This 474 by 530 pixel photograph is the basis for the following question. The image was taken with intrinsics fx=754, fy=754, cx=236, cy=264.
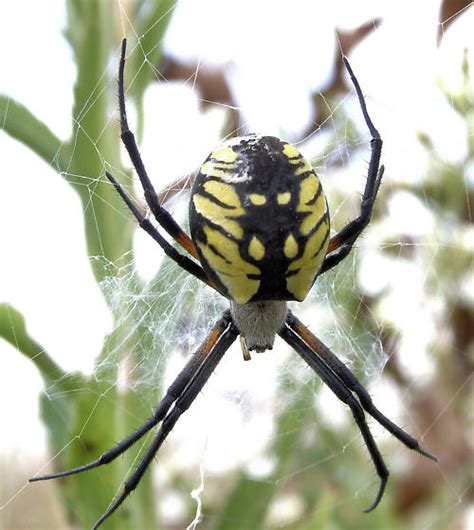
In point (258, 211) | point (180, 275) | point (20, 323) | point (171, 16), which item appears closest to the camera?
point (258, 211)

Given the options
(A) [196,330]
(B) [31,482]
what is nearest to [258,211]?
(B) [31,482]

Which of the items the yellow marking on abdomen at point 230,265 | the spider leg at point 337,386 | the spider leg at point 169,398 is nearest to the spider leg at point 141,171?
the yellow marking on abdomen at point 230,265

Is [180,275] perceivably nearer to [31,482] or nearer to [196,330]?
[196,330]

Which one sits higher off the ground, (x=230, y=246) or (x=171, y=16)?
(x=171, y=16)

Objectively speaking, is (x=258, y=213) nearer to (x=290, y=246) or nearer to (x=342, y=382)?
(x=290, y=246)

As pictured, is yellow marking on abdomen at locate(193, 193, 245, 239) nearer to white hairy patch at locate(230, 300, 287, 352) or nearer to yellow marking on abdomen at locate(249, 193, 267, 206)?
yellow marking on abdomen at locate(249, 193, 267, 206)

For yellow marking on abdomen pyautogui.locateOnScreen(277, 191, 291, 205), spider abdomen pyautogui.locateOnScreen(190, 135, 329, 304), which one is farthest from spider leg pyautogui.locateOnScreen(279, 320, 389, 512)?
yellow marking on abdomen pyautogui.locateOnScreen(277, 191, 291, 205)

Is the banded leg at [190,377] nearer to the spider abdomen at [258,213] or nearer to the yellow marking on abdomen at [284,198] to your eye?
the spider abdomen at [258,213]
